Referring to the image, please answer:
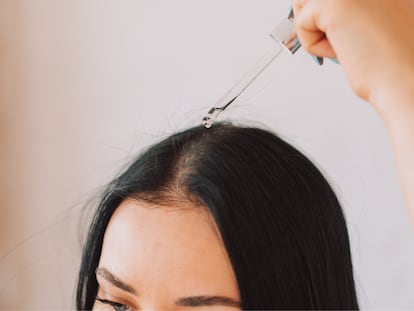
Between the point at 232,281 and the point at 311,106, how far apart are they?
54 centimetres

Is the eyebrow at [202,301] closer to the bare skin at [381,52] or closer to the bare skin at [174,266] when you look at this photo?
the bare skin at [174,266]

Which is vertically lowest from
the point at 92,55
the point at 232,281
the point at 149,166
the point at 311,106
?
the point at 232,281

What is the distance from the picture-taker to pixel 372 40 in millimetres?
660

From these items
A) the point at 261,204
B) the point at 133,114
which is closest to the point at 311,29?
the point at 261,204

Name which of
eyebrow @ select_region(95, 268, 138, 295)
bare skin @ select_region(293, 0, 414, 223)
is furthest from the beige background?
bare skin @ select_region(293, 0, 414, 223)

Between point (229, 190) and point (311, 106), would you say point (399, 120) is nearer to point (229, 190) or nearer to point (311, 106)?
point (229, 190)

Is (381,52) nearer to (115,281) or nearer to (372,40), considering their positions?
(372,40)

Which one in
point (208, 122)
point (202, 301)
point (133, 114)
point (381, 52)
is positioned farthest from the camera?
point (133, 114)

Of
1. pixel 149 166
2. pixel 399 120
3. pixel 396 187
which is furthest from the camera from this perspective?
pixel 396 187

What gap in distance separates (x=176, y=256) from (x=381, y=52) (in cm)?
31

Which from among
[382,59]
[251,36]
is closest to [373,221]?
[251,36]

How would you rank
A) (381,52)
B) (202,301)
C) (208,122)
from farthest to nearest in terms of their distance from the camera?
(208,122)
(202,301)
(381,52)

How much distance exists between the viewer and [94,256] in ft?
3.12

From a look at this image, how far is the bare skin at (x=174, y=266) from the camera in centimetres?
78
